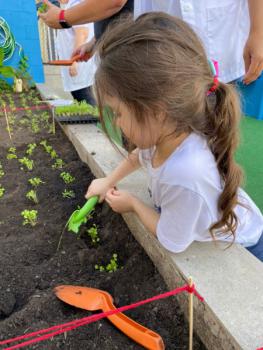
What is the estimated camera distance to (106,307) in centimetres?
115

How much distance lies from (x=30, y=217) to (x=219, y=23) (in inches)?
53.1

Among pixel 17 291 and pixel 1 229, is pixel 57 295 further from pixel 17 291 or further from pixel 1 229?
pixel 1 229

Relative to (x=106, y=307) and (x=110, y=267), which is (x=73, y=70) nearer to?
(x=110, y=267)

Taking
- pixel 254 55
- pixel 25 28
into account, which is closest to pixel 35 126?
pixel 254 55

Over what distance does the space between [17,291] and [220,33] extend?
1508mm

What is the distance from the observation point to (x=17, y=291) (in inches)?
52.9

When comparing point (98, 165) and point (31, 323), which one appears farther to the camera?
point (98, 165)

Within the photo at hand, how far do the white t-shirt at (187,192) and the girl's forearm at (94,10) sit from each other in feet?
2.84

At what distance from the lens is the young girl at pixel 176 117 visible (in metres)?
0.98

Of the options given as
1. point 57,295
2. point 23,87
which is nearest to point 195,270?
point 57,295

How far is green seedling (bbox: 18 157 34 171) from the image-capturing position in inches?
92.1

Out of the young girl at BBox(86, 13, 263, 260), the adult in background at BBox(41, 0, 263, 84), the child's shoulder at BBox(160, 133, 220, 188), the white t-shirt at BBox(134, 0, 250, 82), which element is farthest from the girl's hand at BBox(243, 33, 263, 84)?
the child's shoulder at BBox(160, 133, 220, 188)

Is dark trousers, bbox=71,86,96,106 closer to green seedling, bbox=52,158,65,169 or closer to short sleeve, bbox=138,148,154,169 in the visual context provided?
green seedling, bbox=52,158,65,169

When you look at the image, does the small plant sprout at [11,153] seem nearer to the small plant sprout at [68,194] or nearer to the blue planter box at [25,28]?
the small plant sprout at [68,194]
